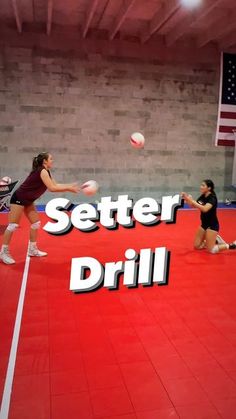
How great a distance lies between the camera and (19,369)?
120 inches

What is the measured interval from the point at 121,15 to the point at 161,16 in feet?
3.40

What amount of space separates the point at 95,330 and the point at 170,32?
32.8 ft

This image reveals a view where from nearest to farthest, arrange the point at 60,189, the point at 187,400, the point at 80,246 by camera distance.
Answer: the point at 187,400 → the point at 60,189 → the point at 80,246

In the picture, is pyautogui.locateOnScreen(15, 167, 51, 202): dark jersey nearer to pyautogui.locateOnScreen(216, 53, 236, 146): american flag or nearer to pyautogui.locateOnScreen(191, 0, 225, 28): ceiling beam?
pyautogui.locateOnScreen(191, 0, 225, 28): ceiling beam

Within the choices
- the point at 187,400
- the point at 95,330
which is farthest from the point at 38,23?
the point at 187,400

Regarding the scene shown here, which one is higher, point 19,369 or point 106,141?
point 106,141

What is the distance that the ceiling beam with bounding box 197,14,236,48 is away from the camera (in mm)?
9579

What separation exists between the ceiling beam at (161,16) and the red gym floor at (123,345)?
6.21 m

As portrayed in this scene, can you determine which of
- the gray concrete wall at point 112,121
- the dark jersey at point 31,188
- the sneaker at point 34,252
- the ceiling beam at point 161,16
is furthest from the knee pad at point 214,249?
the gray concrete wall at point 112,121

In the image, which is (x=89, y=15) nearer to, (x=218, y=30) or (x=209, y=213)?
(x=218, y=30)

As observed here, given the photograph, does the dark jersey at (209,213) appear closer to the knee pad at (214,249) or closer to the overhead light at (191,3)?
the knee pad at (214,249)

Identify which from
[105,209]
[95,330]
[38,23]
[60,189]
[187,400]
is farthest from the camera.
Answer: [38,23]

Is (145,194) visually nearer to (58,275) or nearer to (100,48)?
(100,48)

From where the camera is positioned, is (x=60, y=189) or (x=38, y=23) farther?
(x=38, y=23)
